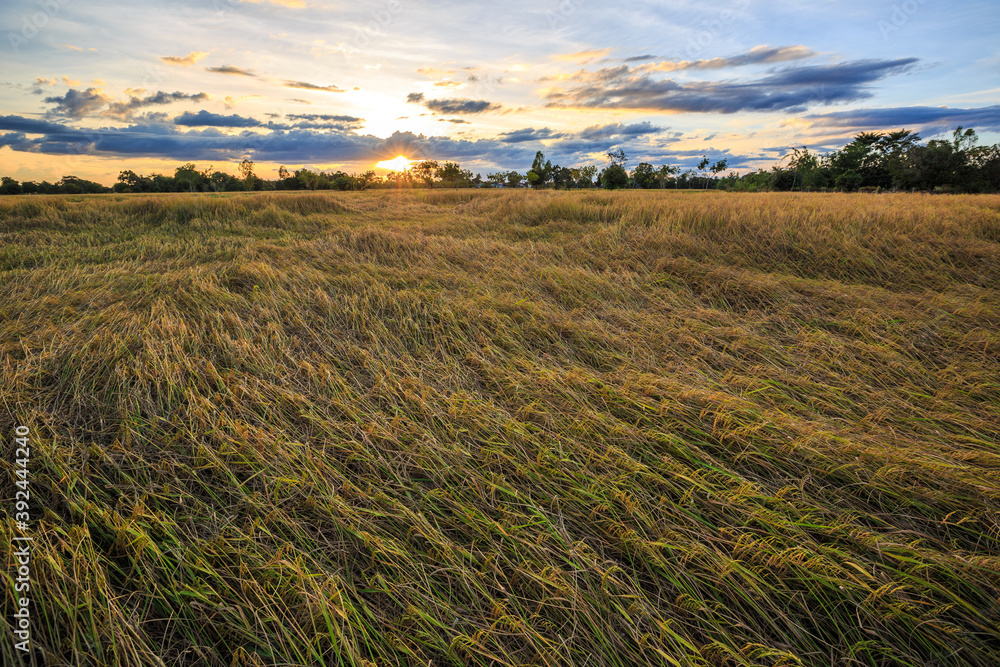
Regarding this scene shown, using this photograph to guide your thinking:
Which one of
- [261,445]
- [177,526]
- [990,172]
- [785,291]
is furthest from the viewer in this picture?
[990,172]

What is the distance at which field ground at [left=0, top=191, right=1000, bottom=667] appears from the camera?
1452 millimetres

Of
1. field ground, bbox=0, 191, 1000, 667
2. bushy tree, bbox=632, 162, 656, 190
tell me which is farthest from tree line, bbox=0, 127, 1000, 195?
field ground, bbox=0, 191, 1000, 667

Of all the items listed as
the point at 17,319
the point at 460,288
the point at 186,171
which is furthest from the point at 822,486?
the point at 186,171

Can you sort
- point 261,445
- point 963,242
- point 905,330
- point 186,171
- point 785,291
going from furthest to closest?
1. point 186,171
2. point 963,242
3. point 785,291
4. point 905,330
5. point 261,445

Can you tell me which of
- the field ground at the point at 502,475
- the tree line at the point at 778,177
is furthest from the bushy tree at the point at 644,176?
the field ground at the point at 502,475

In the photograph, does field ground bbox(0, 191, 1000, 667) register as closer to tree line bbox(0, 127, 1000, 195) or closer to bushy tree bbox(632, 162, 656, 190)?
tree line bbox(0, 127, 1000, 195)

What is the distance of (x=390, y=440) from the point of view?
7.85 ft

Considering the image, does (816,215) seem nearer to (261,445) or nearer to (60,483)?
(261,445)

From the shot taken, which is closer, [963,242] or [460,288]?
[460,288]

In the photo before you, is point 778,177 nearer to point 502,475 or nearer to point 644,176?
point 644,176

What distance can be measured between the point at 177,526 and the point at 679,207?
976cm

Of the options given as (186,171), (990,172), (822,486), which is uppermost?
(186,171)

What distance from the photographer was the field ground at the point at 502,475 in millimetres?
1452

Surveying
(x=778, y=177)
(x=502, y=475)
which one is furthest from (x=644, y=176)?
(x=502, y=475)
